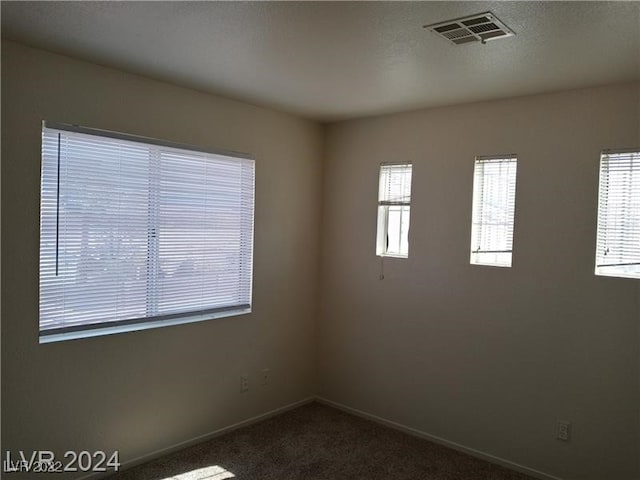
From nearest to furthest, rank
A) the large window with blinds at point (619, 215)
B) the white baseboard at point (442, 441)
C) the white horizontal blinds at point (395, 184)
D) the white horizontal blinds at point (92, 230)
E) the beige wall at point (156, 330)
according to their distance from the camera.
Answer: the beige wall at point (156, 330) → the white horizontal blinds at point (92, 230) → the large window with blinds at point (619, 215) → the white baseboard at point (442, 441) → the white horizontal blinds at point (395, 184)

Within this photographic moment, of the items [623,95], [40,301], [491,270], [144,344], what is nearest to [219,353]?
[144,344]

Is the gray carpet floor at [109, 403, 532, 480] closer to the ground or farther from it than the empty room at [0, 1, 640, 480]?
closer to the ground

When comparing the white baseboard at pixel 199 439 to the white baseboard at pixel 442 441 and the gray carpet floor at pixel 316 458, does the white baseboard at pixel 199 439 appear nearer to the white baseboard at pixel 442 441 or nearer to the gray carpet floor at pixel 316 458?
the gray carpet floor at pixel 316 458

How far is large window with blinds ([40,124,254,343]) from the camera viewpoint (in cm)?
288

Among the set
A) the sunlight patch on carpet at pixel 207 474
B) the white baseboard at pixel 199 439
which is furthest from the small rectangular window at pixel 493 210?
the sunlight patch on carpet at pixel 207 474

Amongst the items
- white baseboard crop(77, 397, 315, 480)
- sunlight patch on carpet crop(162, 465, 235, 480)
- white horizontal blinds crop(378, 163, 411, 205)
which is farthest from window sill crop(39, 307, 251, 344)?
white horizontal blinds crop(378, 163, 411, 205)

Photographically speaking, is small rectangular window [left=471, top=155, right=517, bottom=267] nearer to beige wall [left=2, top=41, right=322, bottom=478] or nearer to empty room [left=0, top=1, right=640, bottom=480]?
empty room [left=0, top=1, right=640, bottom=480]

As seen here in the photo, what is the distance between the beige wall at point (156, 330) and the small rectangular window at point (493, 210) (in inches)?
59.1

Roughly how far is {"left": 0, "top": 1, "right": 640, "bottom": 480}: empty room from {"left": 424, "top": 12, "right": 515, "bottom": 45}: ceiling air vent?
1 centimetres

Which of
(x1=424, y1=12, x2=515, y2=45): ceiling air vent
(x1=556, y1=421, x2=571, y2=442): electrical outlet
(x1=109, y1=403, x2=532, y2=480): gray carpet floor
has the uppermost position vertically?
(x1=424, y1=12, x2=515, y2=45): ceiling air vent

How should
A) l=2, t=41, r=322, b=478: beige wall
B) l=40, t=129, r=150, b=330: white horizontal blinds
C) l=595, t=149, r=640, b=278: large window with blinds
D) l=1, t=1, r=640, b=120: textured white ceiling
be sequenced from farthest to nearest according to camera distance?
1. l=595, t=149, r=640, b=278: large window with blinds
2. l=40, t=129, r=150, b=330: white horizontal blinds
3. l=2, t=41, r=322, b=478: beige wall
4. l=1, t=1, r=640, b=120: textured white ceiling

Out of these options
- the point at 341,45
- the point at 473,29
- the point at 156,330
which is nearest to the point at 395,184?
the point at 341,45

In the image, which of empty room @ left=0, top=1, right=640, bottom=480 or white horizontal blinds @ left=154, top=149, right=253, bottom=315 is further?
white horizontal blinds @ left=154, top=149, right=253, bottom=315

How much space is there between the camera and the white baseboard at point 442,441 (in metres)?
3.34
